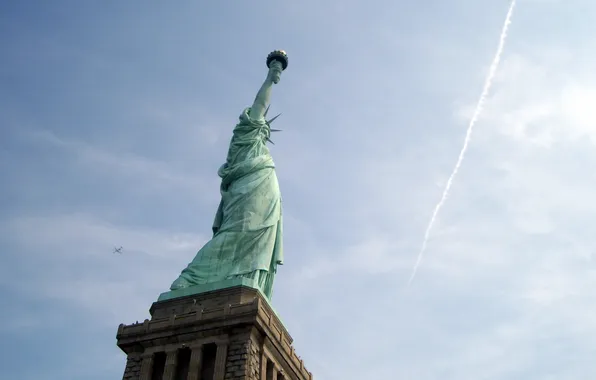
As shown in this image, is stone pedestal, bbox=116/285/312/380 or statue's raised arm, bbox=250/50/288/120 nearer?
stone pedestal, bbox=116/285/312/380

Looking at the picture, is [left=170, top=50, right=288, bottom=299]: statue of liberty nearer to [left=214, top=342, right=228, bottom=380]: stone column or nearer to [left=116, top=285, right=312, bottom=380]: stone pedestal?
[left=116, top=285, right=312, bottom=380]: stone pedestal

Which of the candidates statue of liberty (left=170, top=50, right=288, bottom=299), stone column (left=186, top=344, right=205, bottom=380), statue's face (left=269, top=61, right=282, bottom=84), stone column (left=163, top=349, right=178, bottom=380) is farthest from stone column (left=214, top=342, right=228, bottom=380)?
statue's face (left=269, top=61, right=282, bottom=84)

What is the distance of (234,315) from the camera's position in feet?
87.8

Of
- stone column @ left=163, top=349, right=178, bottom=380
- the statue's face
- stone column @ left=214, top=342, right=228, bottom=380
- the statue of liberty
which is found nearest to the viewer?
stone column @ left=214, top=342, right=228, bottom=380

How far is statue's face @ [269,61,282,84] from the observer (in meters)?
41.7

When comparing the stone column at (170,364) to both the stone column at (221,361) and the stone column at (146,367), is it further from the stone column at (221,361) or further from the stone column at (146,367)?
the stone column at (221,361)

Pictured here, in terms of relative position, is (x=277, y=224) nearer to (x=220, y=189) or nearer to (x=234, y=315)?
(x=220, y=189)

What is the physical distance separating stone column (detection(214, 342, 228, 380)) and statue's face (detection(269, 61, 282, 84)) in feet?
64.4

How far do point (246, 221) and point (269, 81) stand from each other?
11443mm

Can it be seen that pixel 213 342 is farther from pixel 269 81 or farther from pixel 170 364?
pixel 269 81

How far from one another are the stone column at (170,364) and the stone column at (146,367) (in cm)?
73

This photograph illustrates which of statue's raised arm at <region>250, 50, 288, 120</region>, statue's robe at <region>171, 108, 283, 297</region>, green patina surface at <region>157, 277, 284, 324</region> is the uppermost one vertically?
statue's raised arm at <region>250, 50, 288, 120</region>

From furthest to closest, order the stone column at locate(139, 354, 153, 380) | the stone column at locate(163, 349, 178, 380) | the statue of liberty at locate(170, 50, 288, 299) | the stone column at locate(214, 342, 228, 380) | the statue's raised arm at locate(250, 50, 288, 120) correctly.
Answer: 1. the statue's raised arm at locate(250, 50, 288, 120)
2. the statue of liberty at locate(170, 50, 288, 299)
3. the stone column at locate(139, 354, 153, 380)
4. the stone column at locate(163, 349, 178, 380)
5. the stone column at locate(214, 342, 228, 380)

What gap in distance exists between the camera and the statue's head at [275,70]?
41.7m
